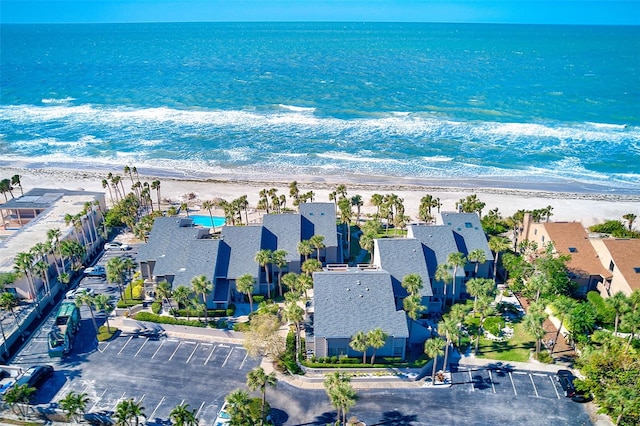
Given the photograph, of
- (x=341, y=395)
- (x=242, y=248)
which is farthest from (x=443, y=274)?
(x=242, y=248)

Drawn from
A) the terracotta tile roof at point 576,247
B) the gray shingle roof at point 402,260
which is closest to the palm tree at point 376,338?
the gray shingle roof at point 402,260

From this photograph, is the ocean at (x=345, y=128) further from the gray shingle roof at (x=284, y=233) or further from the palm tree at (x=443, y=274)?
the palm tree at (x=443, y=274)

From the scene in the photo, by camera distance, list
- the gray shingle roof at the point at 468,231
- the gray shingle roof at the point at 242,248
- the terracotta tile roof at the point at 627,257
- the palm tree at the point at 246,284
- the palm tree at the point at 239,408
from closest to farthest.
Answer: the palm tree at the point at 239,408, the palm tree at the point at 246,284, the terracotta tile roof at the point at 627,257, the gray shingle roof at the point at 242,248, the gray shingle roof at the point at 468,231

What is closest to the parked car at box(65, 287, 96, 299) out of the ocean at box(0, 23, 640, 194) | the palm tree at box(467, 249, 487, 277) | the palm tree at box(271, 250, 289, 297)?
the palm tree at box(271, 250, 289, 297)

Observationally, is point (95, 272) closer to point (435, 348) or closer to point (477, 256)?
point (435, 348)

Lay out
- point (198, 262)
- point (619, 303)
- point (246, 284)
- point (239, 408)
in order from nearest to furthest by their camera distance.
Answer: point (239, 408) < point (619, 303) < point (246, 284) < point (198, 262)

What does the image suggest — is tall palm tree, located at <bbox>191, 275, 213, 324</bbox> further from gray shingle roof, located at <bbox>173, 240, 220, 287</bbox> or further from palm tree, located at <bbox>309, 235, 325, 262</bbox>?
palm tree, located at <bbox>309, 235, 325, 262</bbox>
